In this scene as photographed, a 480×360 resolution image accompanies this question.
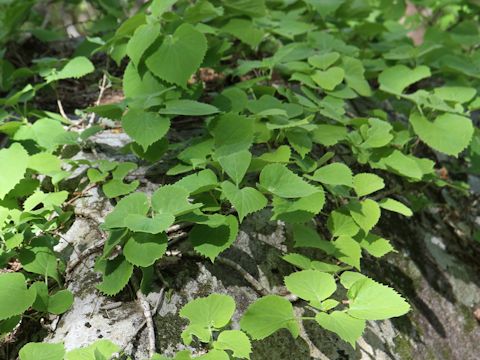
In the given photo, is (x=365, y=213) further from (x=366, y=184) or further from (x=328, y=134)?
(x=328, y=134)

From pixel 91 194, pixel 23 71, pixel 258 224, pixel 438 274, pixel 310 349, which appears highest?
pixel 23 71

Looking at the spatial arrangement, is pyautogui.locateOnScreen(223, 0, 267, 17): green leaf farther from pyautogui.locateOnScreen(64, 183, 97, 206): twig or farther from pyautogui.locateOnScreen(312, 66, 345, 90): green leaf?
pyautogui.locateOnScreen(64, 183, 97, 206): twig

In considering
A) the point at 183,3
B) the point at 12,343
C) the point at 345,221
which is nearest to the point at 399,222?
the point at 345,221

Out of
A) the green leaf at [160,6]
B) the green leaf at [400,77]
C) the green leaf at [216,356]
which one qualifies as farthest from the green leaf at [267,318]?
the green leaf at [400,77]

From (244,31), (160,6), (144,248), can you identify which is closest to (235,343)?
(144,248)

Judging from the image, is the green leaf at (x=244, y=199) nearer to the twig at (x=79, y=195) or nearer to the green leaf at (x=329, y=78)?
the twig at (x=79, y=195)

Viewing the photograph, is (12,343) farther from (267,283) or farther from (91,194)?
(267,283)

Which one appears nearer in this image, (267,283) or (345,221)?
(267,283)
